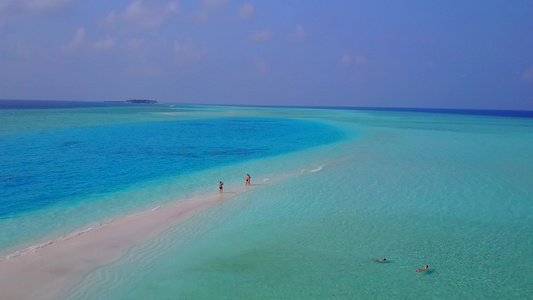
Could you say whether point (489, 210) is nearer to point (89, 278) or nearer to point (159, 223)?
point (159, 223)

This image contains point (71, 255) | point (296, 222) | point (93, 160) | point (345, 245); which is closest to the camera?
point (71, 255)

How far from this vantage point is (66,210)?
46.5ft

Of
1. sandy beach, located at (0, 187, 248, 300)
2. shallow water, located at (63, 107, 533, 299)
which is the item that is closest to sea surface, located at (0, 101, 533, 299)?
shallow water, located at (63, 107, 533, 299)

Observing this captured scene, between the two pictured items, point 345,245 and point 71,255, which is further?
point 345,245

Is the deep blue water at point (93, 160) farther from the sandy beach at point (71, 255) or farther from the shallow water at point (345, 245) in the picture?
the shallow water at point (345, 245)

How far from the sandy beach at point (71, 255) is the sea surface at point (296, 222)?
0.42m

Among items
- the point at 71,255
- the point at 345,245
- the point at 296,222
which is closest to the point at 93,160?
the point at 71,255

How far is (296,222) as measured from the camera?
13.3m

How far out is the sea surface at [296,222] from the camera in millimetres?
9039

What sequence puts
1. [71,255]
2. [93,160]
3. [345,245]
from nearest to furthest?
1. [71,255]
2. [345,245]
3. [93,160]

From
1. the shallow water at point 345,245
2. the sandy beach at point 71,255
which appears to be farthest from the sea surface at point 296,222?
the sandy beach at point 71,255

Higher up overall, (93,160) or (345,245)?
(93,160)

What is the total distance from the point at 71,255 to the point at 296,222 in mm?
7201

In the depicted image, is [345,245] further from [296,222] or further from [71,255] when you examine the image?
[71,255]
